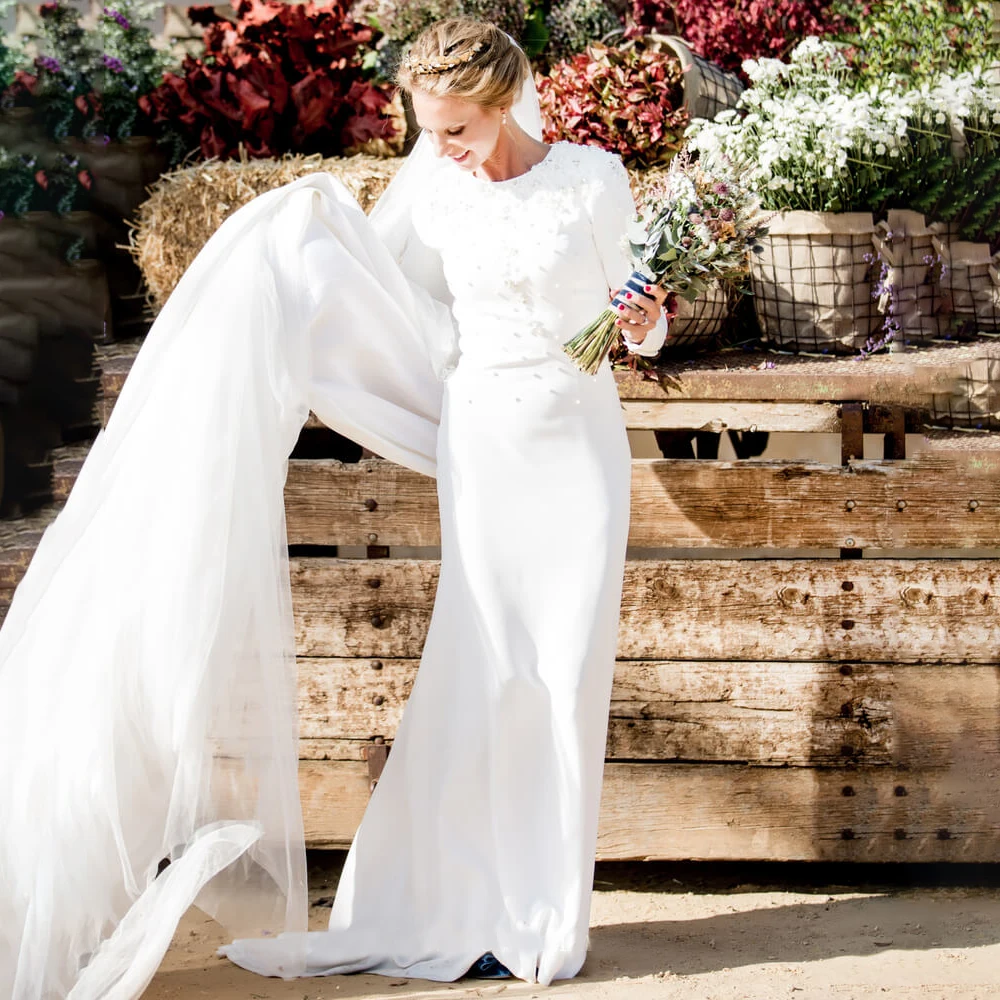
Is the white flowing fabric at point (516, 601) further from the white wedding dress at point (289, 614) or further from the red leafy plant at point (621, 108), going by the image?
the red leafy plant at point (621, 108)

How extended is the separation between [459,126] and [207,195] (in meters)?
1.95

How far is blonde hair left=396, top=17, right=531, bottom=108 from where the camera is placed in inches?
109

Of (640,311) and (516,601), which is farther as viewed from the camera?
(516,601)

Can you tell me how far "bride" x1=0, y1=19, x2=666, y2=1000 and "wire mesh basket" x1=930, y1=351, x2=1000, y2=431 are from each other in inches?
52.9

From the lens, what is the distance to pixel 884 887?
3.84 metres

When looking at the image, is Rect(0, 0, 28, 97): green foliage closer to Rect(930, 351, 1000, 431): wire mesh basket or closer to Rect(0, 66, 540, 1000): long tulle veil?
Rect(0, 66, 540, 1000): long tulle veil

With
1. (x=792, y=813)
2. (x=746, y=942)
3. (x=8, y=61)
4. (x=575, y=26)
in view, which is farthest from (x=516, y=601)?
(x=8, y=61)

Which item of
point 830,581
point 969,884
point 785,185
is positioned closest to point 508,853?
point 830,581

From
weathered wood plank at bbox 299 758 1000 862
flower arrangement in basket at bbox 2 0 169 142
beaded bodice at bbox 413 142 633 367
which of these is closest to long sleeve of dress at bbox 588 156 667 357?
beaded bodice at bbox 413 142 633 367

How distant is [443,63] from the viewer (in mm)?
2754

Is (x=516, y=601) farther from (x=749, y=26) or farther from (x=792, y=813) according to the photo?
(x=749, y=26)

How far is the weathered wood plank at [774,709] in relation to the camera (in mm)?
3730

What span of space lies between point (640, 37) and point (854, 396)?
1597 millimetres

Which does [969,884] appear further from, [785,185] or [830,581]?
[785,185]
